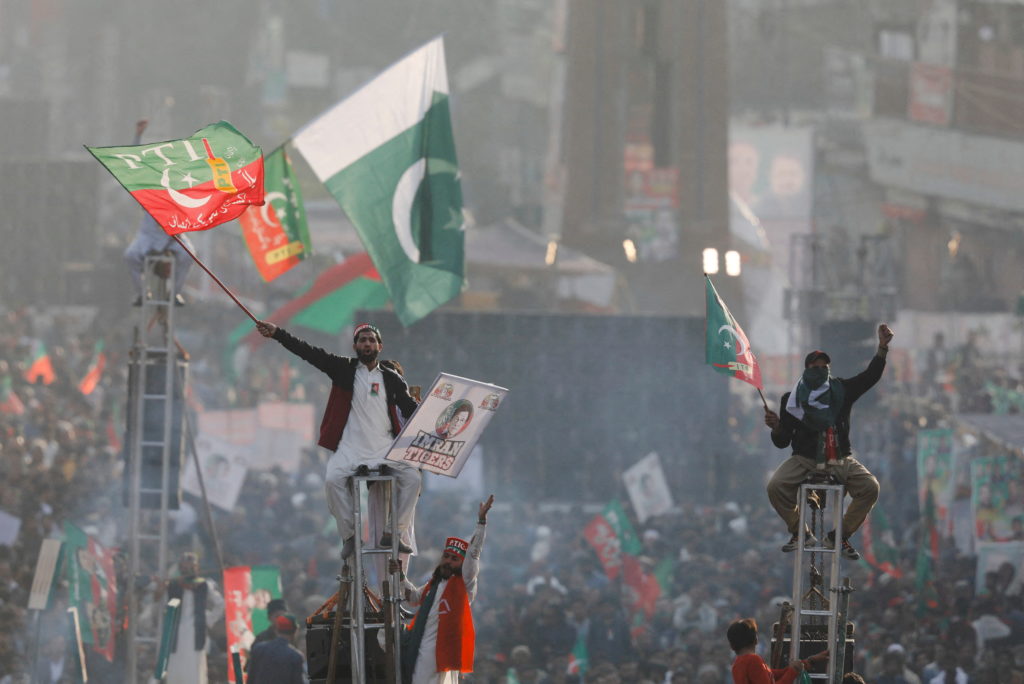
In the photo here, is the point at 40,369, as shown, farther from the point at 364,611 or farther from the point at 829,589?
the point at 829,589

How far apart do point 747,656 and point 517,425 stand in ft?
61.4

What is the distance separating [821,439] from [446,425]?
2398 mm

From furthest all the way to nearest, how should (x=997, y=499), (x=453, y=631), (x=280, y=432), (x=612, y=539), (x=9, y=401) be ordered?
(x=9, y=401) → (x=280, y=432) → (x=612, y=539) → (x=997, y=499) → (x=453, y=631)

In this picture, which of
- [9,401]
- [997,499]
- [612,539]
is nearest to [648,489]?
[612,539]

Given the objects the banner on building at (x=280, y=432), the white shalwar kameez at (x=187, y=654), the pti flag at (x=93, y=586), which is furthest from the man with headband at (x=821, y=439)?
the banner on building at (x=280, y=432)

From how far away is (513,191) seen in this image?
8412 cm

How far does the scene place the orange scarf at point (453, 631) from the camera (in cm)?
1094

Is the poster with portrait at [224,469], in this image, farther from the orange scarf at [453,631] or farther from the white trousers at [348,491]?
the orange scarf at [453,631]

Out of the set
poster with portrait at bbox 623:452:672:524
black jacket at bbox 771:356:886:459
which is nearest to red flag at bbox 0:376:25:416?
poster with portrait at bbox 623:452:672:524

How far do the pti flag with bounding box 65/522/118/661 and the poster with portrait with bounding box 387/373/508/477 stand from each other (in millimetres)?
5219

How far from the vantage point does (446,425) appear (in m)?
11.0

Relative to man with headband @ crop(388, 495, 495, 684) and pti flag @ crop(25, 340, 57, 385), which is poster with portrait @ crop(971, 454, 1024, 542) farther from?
pti flag @ crop(25, 340, 57, 385)

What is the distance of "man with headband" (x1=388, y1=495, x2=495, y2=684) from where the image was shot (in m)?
11.0

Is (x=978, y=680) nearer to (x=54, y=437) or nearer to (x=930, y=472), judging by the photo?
(x=930, y=472)
